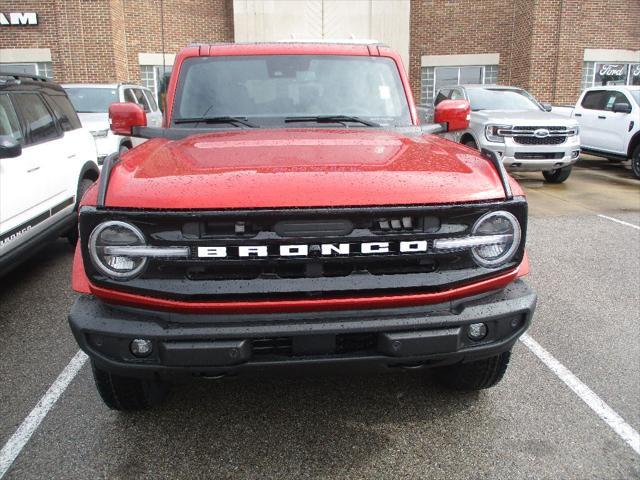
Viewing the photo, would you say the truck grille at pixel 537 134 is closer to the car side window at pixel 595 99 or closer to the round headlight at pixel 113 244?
the car side window at pixel 595 99

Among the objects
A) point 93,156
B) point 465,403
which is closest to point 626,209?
point 465,403

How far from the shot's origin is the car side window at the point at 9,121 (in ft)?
16.0

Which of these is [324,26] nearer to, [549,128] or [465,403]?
[549,128]

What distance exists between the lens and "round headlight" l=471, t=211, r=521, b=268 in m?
2.39

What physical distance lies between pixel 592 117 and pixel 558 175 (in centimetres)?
259

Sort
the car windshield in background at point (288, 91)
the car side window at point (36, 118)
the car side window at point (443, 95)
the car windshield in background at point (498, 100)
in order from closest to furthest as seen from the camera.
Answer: the car windshield in background at point (288, 91) < the car side window at point (36, 118) < the car windshield in background at point (498, 100) < the car side window at point (443, 95)

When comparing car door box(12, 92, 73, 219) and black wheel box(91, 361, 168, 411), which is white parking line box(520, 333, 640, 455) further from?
car door box(12, 92, 73, 219)

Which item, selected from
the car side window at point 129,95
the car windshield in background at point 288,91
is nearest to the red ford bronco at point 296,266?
the car windshield in background at point 288,91

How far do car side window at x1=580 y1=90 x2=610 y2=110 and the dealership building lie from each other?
6.33 m

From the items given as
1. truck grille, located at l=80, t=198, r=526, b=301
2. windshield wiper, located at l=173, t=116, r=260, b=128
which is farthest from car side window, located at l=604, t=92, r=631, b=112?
truck grille, located at l=80, t=198, r=526, b=301

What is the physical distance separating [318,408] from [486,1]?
68.9 ft

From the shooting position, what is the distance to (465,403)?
10.2 ft

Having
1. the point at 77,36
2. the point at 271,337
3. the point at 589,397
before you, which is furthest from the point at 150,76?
the point at 271,337

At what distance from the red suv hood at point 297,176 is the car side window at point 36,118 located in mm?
3086
